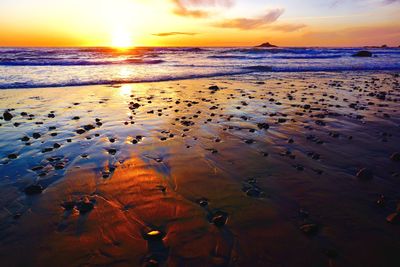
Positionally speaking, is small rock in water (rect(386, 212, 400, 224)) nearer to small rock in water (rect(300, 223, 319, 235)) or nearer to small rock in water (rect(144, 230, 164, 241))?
small rock in water (rect(300, 223, 319, 235))

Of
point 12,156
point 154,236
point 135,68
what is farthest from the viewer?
point 135,68

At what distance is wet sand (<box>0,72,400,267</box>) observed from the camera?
3643 mm

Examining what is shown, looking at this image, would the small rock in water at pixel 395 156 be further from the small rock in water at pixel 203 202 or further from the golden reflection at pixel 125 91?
the golden reflection at pixel 125 91

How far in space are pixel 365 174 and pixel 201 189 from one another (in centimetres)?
302

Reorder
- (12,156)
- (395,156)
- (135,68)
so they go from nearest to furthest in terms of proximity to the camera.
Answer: (395,156) < (12,156) < (135,68)

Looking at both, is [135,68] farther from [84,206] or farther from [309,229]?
[309,229]

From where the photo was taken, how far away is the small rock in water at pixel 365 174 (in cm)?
543

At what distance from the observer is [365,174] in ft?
17.9

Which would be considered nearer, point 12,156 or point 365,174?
point 365,174

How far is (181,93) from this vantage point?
49.0 feet

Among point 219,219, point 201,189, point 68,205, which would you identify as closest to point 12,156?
point 68,205

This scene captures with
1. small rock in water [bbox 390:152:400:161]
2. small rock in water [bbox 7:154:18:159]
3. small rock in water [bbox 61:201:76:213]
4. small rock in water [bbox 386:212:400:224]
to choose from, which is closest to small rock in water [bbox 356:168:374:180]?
small rock in water [bbox 390:152:400:161]

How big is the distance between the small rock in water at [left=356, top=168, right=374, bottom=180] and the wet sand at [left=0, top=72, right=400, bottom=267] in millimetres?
Result: 18

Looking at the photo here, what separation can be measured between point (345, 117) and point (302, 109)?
160cm
